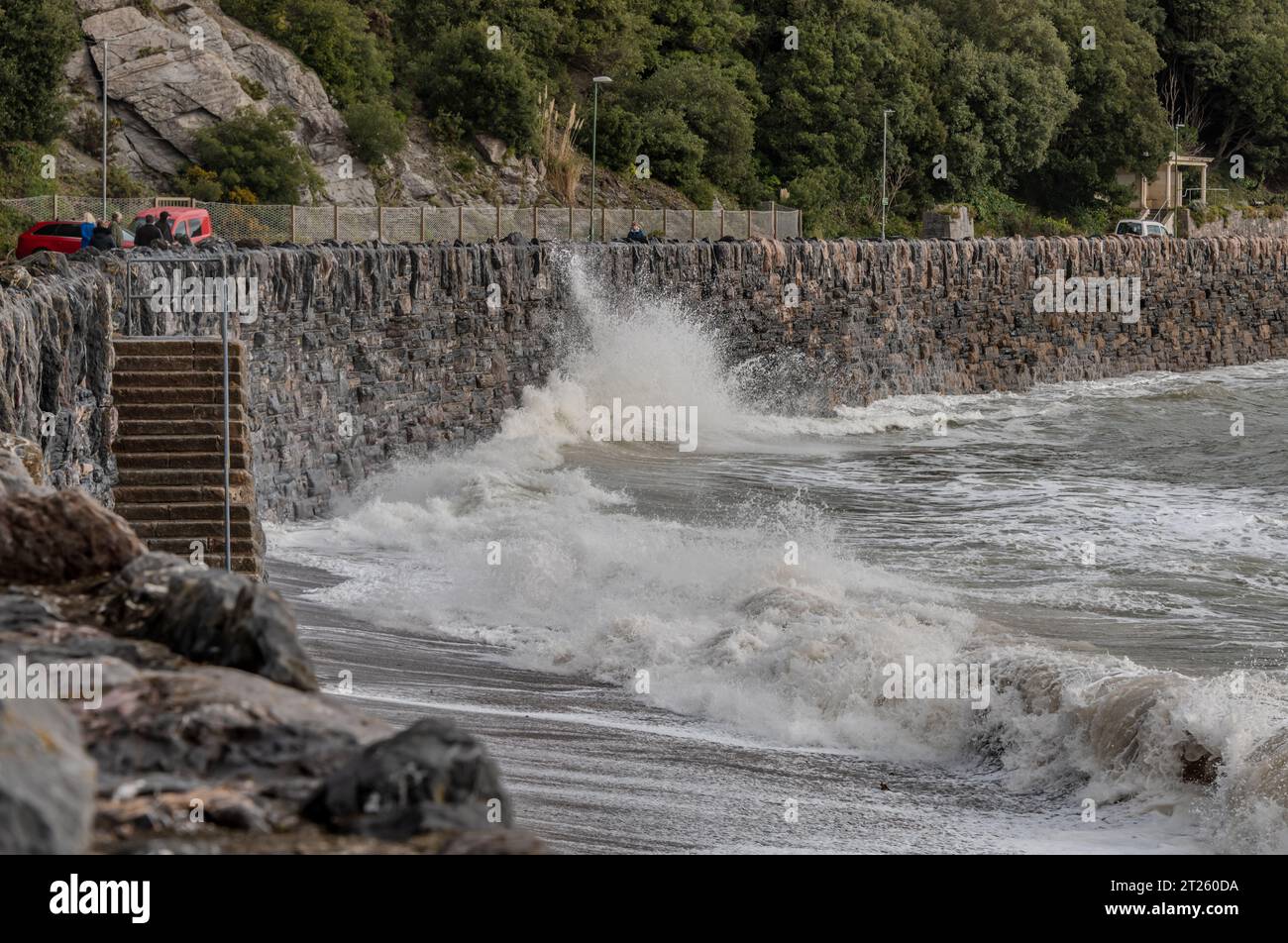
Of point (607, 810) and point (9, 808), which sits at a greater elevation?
point (9, 808)

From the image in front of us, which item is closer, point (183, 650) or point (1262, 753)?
point (183, 650)

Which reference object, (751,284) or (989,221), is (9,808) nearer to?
(751,284)

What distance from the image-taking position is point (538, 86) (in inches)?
2111

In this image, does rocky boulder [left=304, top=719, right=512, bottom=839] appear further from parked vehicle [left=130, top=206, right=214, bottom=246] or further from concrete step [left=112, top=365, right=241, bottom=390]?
parked vehicle [left=130, top=206, right=214, bottom=246]

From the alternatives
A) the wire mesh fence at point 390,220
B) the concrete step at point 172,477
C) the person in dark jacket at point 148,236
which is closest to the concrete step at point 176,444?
the concrete step at point 172,477

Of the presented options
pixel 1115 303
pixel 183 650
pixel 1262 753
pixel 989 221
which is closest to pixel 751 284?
pixel 1115 303

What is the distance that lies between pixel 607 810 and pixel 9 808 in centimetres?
679

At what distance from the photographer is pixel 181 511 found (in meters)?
13.9

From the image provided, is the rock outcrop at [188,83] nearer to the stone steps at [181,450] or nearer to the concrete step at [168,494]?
the stone steps at [181,450]

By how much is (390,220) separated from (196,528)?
78.7 feet

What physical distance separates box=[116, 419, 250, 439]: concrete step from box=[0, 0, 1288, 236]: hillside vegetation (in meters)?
27.0

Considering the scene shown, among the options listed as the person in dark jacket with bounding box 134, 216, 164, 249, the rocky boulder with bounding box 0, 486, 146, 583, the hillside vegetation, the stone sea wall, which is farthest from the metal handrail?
the hillside vegetation

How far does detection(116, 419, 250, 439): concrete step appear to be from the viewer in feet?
46.1

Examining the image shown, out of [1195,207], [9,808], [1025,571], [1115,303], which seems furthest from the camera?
[1195,207]
